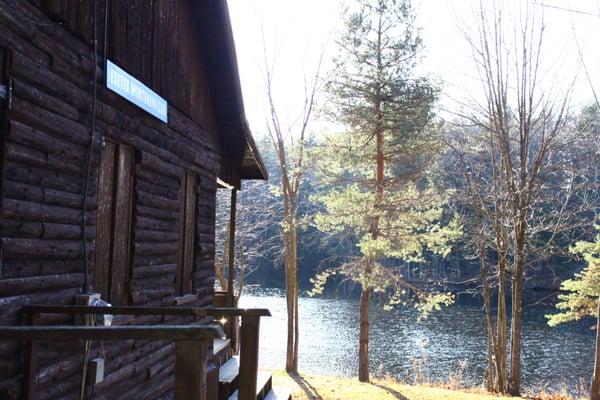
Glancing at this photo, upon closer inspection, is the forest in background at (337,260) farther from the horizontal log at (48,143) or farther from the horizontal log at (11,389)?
the horizontal log at (11,389)

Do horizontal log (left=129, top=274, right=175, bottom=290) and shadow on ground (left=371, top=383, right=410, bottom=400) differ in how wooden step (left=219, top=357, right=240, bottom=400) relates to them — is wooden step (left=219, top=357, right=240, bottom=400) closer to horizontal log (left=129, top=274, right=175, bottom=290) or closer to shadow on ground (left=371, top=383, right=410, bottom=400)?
horizontal log (left=129, top=274, right=175, bottom=290)

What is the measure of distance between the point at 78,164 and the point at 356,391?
959cm

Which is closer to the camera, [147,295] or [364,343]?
[147,295]

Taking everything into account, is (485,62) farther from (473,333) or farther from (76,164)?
(473,333)

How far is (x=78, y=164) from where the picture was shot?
15.0ft

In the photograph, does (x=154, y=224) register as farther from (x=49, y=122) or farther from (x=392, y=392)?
(x=392, y=392)

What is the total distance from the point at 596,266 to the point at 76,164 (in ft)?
39.7

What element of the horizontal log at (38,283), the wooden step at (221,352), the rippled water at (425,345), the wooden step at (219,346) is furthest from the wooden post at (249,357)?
the rippled water at (425,345)

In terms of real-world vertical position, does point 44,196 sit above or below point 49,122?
below

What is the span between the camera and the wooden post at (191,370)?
273cm

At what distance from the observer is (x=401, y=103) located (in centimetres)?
1472

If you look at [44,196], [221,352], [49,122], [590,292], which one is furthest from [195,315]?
[590,292]

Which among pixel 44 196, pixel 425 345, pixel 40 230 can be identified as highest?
pixel 44 196

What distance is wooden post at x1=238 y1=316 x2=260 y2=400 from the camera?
4738mm
